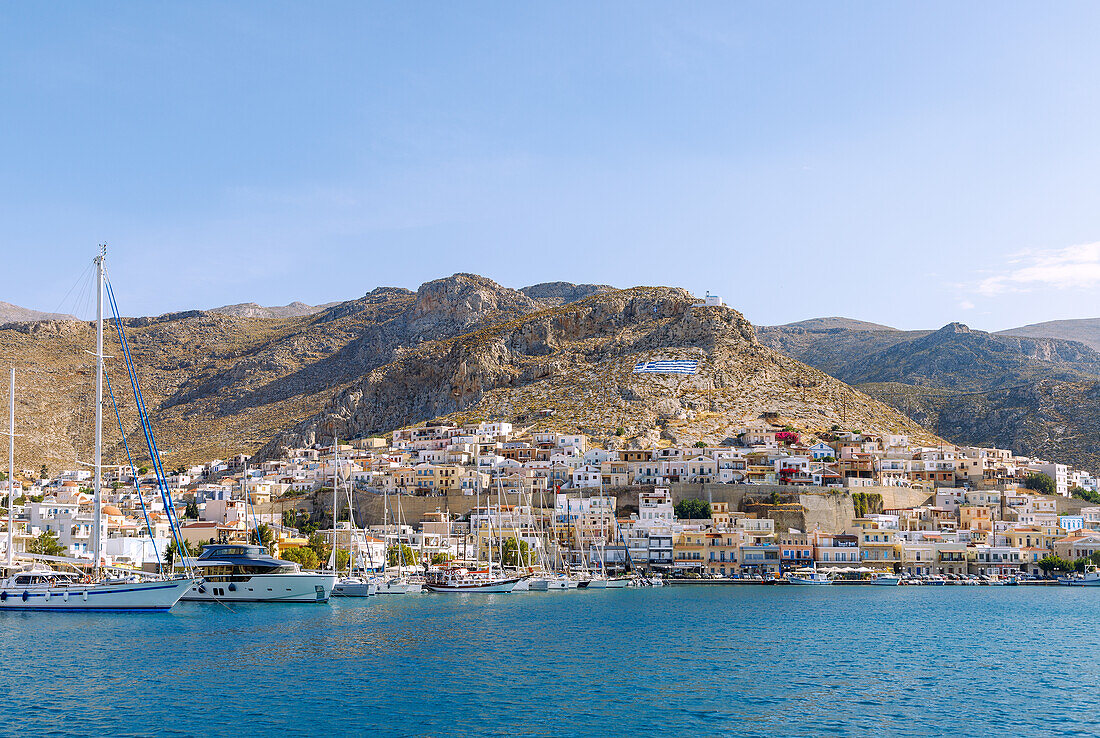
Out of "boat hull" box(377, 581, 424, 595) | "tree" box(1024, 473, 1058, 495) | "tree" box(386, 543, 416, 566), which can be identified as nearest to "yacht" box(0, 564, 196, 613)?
"boat hull" box(377, 581, 424, 595)

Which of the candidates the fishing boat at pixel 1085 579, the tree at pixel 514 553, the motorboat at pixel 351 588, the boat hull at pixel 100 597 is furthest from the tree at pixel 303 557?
the fishing boat at pixel 1085 579

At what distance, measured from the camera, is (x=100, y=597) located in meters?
45.0

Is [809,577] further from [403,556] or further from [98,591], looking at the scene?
[98,591]

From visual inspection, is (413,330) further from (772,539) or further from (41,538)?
(41,538)

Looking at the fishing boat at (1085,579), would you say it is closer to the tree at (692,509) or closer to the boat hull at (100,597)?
the tree at (692,509)

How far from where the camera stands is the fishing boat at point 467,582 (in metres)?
70.3

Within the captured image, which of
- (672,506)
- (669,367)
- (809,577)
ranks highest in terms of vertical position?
(669,367)

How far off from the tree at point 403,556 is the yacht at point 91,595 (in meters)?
34.4

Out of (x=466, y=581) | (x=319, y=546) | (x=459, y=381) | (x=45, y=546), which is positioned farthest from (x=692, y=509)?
(x=459, y=381)

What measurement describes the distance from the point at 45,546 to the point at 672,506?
160ft

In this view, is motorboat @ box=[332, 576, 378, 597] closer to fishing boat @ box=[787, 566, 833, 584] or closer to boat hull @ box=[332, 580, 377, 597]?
boat hull @ box=[332, 580, 377, 597]

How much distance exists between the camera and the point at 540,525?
297 ft

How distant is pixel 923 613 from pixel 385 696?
3684 cm

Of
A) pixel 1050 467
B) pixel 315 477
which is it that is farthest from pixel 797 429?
pixel 315 477
